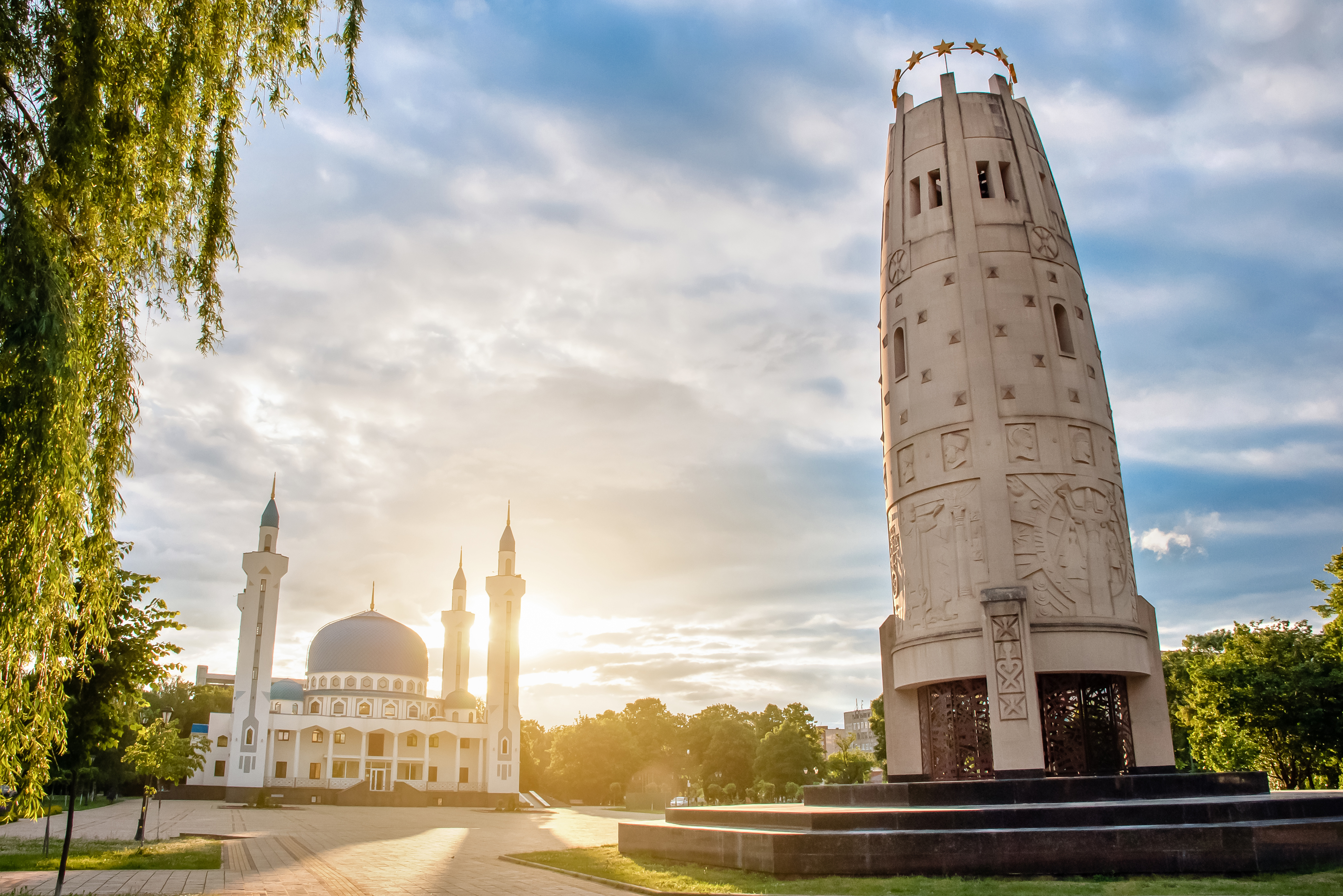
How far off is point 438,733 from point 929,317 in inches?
2305

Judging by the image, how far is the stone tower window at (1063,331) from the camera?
1764 centimetres

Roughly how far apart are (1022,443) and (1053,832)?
7988 mm

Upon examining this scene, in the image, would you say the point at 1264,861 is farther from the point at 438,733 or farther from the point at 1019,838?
the point at 438,733

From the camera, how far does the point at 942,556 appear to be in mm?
17094

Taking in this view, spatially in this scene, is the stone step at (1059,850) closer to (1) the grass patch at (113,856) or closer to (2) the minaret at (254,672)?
(1) the grass patch at (113,856)

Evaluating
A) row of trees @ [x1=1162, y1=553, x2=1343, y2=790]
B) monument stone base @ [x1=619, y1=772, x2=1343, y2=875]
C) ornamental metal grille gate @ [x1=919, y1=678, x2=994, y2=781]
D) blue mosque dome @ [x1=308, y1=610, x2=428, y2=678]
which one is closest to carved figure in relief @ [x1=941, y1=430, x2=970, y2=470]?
ornamental metal grille gate @ [x1=919, y1=678, x2=994, y2=781]

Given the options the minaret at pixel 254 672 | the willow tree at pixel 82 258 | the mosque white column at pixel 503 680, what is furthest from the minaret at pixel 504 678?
the willow tree at pixel 82 258

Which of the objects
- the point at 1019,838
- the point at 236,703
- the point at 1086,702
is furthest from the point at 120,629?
the point at 236,703

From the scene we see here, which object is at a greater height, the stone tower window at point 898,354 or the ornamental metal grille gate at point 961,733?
the stone tower window at point 898,354

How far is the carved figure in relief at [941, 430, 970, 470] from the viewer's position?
1711 cm

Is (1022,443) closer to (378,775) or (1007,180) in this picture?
(1007,180)

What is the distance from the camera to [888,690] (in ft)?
60.1

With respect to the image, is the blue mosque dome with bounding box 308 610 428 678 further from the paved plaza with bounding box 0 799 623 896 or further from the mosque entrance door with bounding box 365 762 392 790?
the paved plaza with bounding box 0 799 623 896

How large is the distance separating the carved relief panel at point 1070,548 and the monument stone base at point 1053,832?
3202 millimetres
